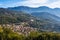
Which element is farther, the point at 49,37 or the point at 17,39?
the point at 49,37

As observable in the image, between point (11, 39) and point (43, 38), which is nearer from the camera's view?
point (11, 39)

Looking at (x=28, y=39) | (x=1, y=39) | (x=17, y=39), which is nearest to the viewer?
(x=1, y=39)

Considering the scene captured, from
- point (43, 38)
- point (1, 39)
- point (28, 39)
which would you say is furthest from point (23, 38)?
point (1, 39)

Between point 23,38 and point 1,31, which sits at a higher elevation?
point 1,31

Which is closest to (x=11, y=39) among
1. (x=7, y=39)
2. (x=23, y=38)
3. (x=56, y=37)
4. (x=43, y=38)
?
(x=7, y=39)

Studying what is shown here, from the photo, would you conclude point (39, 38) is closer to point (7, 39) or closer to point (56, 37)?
point (56, 37)

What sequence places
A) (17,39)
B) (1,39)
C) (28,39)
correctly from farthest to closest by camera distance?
(28,39) → (17,39) → (1,39)

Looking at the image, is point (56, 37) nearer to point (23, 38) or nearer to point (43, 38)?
point (43, 38)

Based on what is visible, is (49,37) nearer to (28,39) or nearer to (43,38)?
(43,38)
